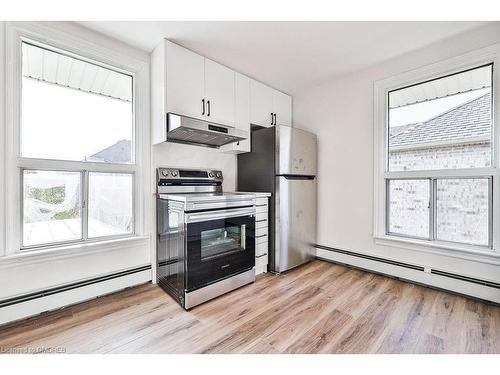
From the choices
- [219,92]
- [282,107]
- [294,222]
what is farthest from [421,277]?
[219,92]

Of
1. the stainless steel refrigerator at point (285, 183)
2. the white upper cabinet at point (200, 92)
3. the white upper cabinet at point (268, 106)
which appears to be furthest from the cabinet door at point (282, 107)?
the stainless steel refrigerator at point (285, 183)

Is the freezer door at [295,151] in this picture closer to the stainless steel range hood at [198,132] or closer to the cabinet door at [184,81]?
the stainless steel range hood at [198,132]

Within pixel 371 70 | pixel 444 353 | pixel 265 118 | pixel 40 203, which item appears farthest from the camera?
pixel 265 118

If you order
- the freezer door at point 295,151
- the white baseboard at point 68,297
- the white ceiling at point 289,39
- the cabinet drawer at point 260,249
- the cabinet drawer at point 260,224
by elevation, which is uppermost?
the white ceiling at point 289,39

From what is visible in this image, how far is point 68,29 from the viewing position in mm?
1872

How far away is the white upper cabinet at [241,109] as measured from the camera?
268 centimetres

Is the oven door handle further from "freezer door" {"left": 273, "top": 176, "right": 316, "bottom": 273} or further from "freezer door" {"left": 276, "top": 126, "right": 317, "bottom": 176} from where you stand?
"freezer door" {"left": 276, "top": 126, "right": 317, "bottom": 176}

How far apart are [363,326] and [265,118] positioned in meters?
2.50

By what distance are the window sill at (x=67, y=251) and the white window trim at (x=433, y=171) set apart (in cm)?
263

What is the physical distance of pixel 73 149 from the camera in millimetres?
1967

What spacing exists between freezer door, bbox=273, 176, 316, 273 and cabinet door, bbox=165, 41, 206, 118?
1.24 m

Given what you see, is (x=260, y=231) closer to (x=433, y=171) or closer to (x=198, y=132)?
(x=198, y=132)

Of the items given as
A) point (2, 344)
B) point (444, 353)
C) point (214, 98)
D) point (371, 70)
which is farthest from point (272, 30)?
point (2, 344)
